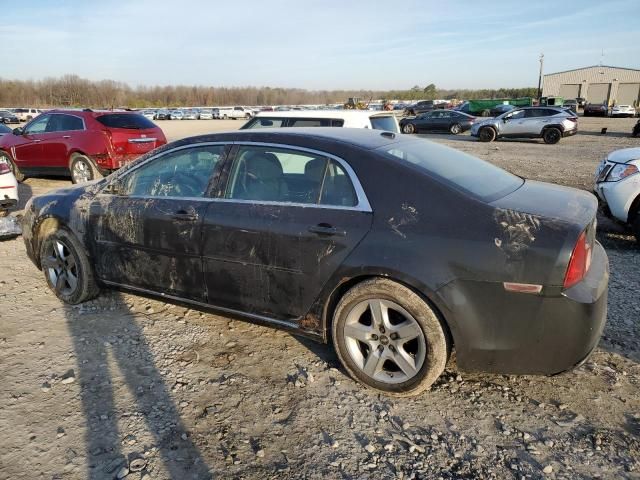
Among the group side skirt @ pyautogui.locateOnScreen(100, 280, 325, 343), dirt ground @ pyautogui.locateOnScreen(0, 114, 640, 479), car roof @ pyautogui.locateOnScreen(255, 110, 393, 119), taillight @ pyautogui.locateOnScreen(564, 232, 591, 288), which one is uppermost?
car roof @ pyautogui.locateOnScreen(255, 110, 393, 119)

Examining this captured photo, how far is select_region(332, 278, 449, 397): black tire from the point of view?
2695 mm

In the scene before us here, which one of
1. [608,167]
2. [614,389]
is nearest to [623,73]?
[608,167]

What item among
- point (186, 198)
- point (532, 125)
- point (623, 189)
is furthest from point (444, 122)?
point (186, 198)

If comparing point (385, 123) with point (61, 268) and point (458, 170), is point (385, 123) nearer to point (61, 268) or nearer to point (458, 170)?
point (458, 170)

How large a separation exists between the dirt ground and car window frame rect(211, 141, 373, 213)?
114 cm

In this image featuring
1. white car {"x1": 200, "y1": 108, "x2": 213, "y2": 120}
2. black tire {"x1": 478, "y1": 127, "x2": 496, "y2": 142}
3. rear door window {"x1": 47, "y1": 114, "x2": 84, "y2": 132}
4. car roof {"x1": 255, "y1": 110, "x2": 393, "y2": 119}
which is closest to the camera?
car roof {"x1": 255, "y1": 110, "x2": 393, "y2": 119}

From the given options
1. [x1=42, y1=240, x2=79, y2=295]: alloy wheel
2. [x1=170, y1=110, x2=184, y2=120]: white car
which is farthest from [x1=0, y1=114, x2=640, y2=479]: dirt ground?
[x1=170, y1=110, x2=184, y2=120]: white car

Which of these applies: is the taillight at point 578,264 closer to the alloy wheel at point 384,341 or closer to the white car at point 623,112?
the alloy wheel at point 384,341

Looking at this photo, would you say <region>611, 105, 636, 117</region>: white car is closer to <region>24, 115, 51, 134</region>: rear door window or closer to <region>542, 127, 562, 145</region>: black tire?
<region>542, 127, 562, 145</region>: black tire

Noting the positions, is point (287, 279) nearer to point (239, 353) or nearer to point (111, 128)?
point (239, 353)

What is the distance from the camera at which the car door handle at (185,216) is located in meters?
3.39

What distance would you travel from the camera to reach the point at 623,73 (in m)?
64.0

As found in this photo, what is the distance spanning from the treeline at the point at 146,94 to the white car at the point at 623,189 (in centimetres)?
7149

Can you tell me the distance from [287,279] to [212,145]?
1.24 metres
